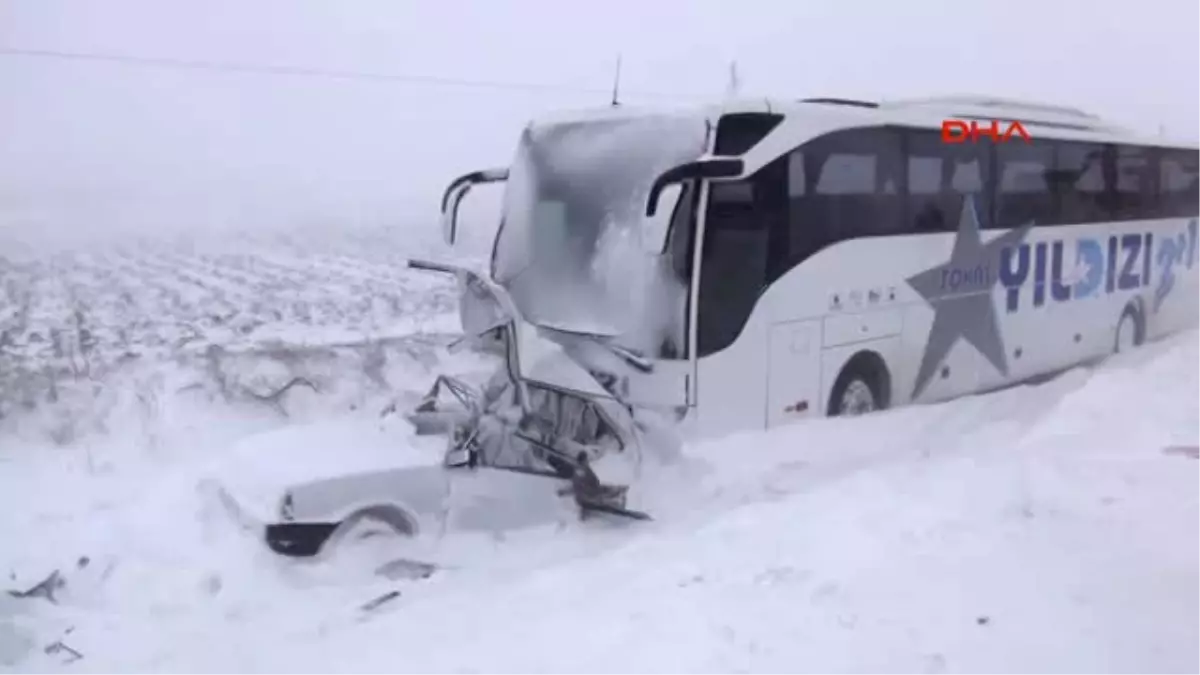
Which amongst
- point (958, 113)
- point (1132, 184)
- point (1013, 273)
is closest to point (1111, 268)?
point (1132, 184)

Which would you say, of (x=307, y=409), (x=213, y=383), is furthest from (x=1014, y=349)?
(x=213, y=383)

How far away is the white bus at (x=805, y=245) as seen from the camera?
17.7 feet

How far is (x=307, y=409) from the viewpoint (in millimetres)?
6680

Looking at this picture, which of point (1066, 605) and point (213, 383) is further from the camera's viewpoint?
point (213, 383)

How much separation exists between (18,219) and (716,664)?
390 centimetres

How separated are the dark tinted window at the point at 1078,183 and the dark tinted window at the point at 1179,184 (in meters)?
1.12

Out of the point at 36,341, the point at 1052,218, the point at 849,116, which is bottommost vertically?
the point at 36,341

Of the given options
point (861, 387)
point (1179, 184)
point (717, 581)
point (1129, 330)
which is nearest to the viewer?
point (717, 581)

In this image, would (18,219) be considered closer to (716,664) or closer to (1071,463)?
(716,664)

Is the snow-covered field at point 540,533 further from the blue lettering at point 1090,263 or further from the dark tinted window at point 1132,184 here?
the dark tinted window at point 1132,184

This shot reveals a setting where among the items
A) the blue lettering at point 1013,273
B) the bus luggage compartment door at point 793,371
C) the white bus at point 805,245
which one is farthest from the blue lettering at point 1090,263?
the bus luggage compartment door at point 793,371

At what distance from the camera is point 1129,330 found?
9.11 meters

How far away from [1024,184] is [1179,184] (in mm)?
2771

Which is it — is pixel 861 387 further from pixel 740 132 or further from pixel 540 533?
pixel 540 533
